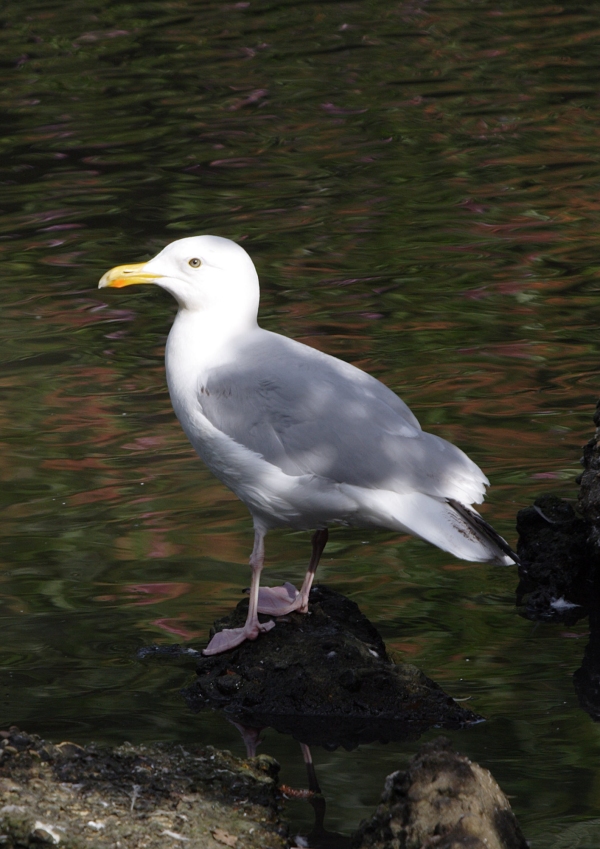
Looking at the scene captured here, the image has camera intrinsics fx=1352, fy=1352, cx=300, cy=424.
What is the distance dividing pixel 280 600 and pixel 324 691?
2.02 feet

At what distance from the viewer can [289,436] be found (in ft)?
14.9

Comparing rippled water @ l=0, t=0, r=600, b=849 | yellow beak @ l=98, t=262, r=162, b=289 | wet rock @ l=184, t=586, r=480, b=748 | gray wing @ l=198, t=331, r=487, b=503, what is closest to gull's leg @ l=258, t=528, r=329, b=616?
wet rock @ l=184, t=586, r=480, b=748

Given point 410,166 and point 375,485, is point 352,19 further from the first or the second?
point 375,485

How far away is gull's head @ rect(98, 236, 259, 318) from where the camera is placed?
4816 mm

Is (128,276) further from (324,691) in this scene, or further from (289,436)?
(324,691)

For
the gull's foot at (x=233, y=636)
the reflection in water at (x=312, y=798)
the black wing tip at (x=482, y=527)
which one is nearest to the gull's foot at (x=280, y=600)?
the gull's foot at (x=233, y=636)

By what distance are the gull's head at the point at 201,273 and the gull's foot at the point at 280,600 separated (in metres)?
1.02

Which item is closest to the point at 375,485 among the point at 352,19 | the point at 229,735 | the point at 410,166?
the point at 229,735

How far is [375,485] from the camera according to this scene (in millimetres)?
4430

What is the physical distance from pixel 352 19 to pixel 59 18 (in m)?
3.84

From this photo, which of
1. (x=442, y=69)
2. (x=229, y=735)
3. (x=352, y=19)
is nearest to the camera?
(x=229, y=735)

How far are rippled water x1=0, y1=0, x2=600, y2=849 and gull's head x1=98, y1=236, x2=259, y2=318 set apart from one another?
3.94ft

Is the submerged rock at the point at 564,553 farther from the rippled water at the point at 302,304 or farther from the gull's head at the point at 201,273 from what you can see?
the gull's head at the point at 201,273

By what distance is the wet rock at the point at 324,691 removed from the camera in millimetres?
4207
